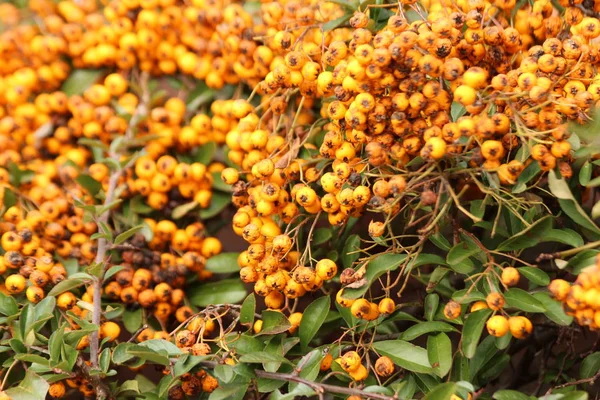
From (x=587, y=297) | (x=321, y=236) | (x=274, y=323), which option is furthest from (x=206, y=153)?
(x=587, y=297)

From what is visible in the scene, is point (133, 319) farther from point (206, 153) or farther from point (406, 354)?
point (406, 354)

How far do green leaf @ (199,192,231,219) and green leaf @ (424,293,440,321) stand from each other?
1.71ft

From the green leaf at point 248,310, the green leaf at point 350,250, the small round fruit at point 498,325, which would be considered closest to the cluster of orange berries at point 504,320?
the small round fruit at point 498,325

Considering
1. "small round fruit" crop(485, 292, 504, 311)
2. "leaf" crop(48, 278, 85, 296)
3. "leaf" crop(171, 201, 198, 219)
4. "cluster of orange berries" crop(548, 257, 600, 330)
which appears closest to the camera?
"cluster of orange berries" crop(548, 257, 600, 330)

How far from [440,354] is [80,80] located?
1.09 metres

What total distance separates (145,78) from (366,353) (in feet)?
2.90

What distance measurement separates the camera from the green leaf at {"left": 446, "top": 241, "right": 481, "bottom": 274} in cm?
105

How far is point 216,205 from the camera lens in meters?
1.45

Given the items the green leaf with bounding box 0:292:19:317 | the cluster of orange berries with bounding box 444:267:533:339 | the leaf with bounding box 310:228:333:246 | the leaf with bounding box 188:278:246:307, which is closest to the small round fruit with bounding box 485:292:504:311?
the cluster of orange berries with bounding box 444:267:533:339

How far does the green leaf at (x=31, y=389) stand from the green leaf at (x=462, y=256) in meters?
0.67

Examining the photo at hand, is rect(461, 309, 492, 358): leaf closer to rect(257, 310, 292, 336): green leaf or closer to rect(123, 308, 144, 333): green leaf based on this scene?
rect(257, 310, 292, 336): green leaf

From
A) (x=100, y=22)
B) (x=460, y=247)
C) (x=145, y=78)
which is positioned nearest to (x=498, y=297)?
(x=460, y=247)

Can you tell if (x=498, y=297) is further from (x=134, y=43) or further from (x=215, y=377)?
(x=134, y=43)

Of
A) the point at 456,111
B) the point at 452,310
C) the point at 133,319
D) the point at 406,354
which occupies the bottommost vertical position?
the point at 133,319
